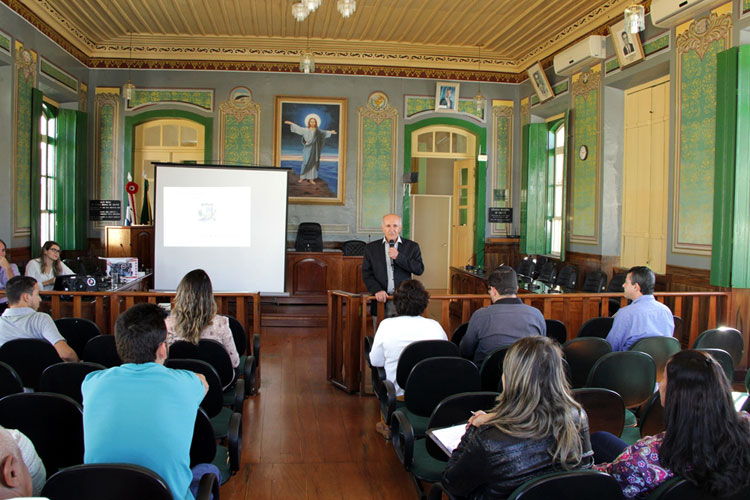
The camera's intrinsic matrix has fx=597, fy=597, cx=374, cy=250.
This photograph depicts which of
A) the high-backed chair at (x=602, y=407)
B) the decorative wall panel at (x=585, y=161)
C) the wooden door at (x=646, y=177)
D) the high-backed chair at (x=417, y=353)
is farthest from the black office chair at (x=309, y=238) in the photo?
the high-backed chair at (x=602, y=407)

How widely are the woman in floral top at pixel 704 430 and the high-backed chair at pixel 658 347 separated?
175cm

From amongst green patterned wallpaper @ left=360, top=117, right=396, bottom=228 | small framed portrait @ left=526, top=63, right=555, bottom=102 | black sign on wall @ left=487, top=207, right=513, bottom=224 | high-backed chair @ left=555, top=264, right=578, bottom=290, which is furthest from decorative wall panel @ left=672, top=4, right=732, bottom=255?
green patterned wallpaper @ left=360, top=117, right=396, bottom=228

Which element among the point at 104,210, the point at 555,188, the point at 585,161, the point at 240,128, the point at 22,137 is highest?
the point at 240,128

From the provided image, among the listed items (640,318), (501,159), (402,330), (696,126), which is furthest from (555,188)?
(402,330)

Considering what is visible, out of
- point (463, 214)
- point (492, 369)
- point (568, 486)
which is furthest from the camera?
point (463, 214)

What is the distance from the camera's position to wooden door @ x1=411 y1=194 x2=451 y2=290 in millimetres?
12445

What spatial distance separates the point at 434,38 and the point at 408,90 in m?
1.05

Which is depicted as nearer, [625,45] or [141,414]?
[141,414]

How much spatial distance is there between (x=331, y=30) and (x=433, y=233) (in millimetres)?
4958

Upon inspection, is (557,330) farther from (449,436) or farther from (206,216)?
(206,216)

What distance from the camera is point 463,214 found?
37.8 ft

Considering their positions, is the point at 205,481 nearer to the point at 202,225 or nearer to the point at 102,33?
the point at 202,225

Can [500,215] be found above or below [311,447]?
above

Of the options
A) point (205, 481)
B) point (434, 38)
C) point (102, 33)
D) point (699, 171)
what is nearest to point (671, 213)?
point (699, 171)
